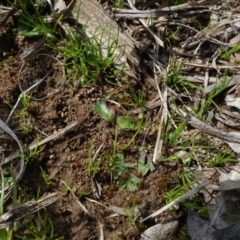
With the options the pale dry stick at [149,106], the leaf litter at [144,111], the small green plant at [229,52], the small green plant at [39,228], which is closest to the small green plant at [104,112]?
the leaf litter at [144,111]

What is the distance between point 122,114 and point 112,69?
28 cm

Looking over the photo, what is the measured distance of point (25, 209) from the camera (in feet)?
7.93

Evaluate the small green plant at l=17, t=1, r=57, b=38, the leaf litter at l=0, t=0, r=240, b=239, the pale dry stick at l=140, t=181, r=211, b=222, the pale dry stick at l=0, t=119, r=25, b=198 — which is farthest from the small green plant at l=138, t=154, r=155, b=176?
the small green plant at l=17, t=1, r=57, b=38

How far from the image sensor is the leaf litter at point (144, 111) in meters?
2.57

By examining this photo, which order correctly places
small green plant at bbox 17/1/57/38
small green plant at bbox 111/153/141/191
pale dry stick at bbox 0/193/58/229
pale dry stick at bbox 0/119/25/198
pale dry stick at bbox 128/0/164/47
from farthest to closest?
1. pale dry stick at bbox 128/0/164/47
2. small green plant at bbox 17/1/57/38
3. small green plant at bbox 111/153/141/191
4. pale dry stick at bbox 0/119/25/198
5. pale dry stick at bbox 0/193/58/229

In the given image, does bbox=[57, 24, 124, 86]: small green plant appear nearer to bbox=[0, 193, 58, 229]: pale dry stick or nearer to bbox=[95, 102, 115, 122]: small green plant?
bbox=[95, 102, 115, 122]: small green plant

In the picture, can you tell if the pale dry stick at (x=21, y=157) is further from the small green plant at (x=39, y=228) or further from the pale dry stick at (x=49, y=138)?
the small green plant at (x=39, y=228)

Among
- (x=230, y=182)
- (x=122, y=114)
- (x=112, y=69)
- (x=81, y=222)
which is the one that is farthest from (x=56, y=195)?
(x=230, y=182)

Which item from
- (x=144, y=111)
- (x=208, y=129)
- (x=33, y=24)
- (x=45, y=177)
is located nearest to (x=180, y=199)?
(x=208, y=129)

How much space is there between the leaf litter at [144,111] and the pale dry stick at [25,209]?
3 cm

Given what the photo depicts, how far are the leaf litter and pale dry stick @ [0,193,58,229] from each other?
0.03 meters

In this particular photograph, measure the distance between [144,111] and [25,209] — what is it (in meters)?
0.90

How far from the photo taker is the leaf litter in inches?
101

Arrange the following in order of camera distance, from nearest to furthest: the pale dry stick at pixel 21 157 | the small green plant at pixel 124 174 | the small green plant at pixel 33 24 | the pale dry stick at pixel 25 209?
the pale dry stick at pixel 25 209
the pale dry stick at pixel 21 157
the small green plant at pixel 124 174
the small green plant at pixel 33 24
